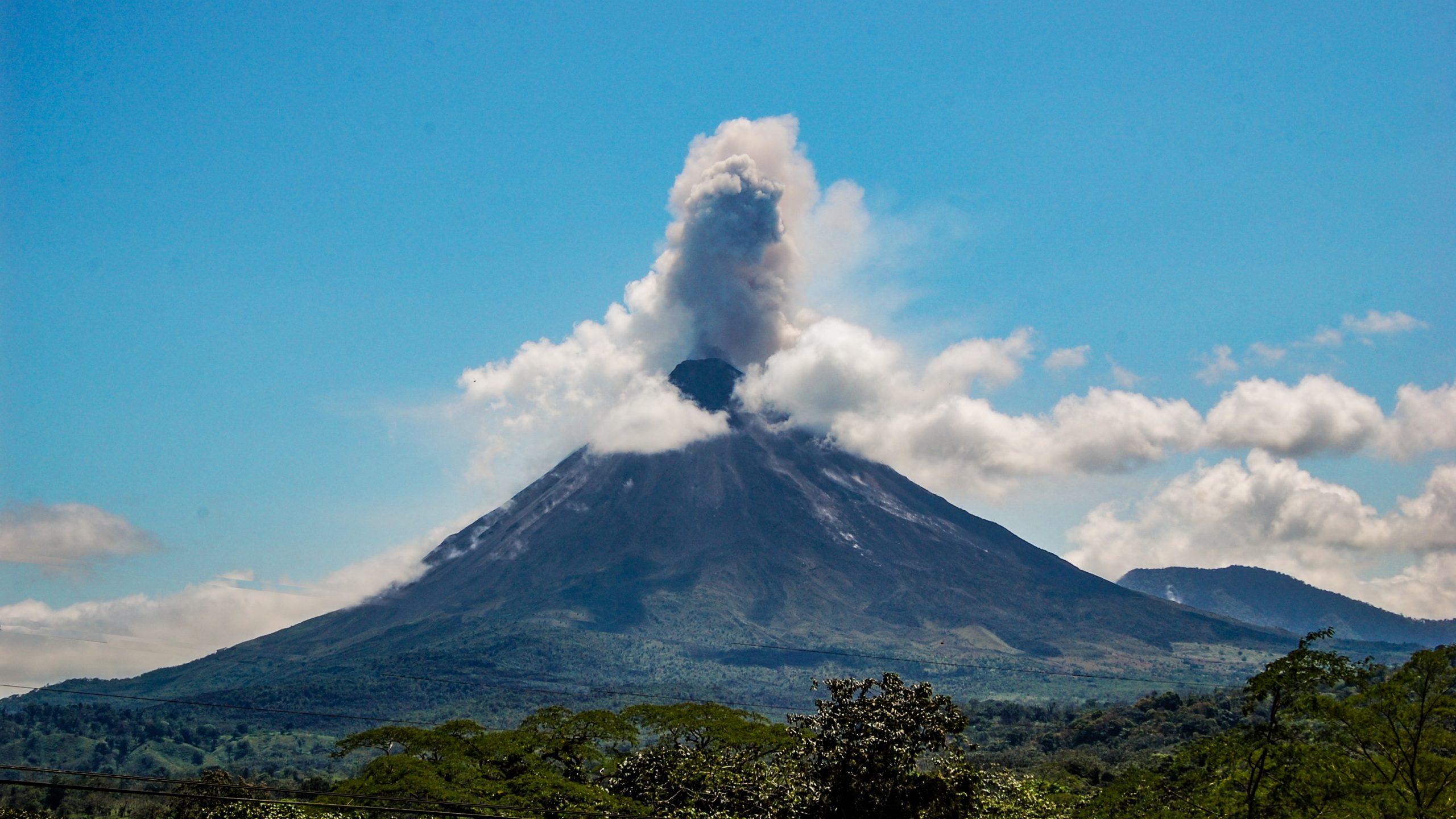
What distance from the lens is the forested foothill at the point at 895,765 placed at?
18234 millimetres

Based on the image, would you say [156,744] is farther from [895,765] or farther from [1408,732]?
[1408,732]

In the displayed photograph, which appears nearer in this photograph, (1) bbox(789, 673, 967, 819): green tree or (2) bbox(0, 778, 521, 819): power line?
(2) bbox(0, 778, 521, 819): power line

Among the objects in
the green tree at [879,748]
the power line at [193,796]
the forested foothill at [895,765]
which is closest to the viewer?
the power line at [193,796]

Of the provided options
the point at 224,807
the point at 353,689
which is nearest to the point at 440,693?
the point at 353,689

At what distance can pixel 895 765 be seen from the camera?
23.1 meters

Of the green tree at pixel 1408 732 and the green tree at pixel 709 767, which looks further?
the green tree at pixel 709 767

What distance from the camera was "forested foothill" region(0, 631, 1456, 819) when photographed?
18234 millimetres

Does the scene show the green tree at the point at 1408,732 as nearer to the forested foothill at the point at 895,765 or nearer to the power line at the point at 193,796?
the forested foothill at the point at 895,765

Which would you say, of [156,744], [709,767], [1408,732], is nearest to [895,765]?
[709,767]

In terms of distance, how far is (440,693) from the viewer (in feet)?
572

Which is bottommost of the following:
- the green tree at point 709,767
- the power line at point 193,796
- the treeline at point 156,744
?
the treeline at point 156,744

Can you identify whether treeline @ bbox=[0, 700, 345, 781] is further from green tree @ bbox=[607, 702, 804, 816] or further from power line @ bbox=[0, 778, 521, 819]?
power line @ bbox=[0, 778, 521, 819]

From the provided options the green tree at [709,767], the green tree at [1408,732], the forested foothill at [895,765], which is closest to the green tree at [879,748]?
the forested foothill at [895,765]

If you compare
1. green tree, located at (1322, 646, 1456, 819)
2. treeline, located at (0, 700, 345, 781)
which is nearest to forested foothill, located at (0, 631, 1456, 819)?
green tree, located at (1322, 646, 1456, 819)
